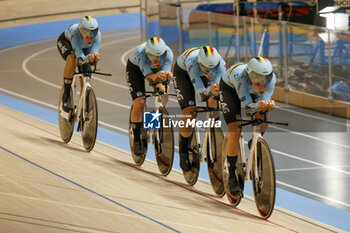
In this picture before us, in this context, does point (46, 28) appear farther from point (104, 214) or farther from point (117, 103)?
point (104, 214)

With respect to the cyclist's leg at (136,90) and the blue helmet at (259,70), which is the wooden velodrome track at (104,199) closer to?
the cyclist's leg at (136,90)

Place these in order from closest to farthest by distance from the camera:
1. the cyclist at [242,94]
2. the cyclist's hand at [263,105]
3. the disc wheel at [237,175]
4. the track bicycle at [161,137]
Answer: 1. the cyclist's hand at [263,105]
2. the cyclist at [242,94]
3. the disc wheel at [237,175]
4. the track bicycle at [161,137]

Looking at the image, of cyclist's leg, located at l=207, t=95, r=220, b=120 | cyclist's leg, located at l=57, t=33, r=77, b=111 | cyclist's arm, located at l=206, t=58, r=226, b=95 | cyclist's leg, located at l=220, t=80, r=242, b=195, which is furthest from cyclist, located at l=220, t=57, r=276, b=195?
cyclist's leg, located at l=57, t=33, r=77, b=111

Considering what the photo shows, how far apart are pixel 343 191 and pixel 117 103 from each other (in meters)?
5.51

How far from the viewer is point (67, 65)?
8.05 meters

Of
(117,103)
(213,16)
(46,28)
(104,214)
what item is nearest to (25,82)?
(117,103)

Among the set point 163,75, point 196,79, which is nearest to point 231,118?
point 196,79

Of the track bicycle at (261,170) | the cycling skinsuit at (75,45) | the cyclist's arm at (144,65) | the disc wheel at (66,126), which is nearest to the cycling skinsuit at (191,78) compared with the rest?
the cyclist's arm at (144,65)

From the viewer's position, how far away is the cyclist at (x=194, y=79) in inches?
244

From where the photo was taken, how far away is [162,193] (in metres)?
6.38

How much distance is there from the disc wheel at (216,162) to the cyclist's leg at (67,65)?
87.1 inches

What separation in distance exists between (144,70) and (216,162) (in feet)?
3.55

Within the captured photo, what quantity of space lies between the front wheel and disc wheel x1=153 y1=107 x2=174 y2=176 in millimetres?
1377

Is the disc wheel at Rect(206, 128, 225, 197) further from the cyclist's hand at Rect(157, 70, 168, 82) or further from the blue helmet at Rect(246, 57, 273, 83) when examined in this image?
the blue helmet at Rect(246, 57, 273, 83)
